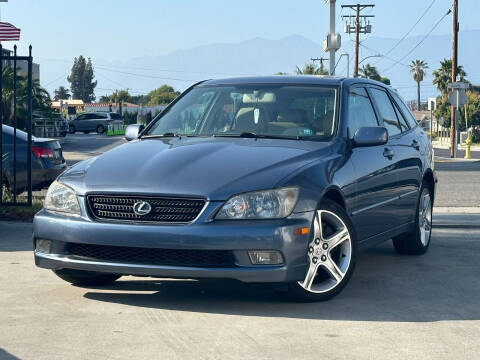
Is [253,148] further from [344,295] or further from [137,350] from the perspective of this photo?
[137,350]

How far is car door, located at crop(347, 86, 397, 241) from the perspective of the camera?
23.7ft

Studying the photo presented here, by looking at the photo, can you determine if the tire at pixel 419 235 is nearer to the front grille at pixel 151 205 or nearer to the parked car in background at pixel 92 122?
the front grille at pixel 151 205

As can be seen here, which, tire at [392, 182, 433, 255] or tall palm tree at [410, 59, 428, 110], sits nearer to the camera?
tire at [392, 182, 433, 255]

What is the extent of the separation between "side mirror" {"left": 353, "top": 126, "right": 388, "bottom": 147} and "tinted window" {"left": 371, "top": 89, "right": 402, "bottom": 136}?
101 cm

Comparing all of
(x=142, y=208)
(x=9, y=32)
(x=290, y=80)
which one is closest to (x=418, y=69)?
(x=9, y=32)

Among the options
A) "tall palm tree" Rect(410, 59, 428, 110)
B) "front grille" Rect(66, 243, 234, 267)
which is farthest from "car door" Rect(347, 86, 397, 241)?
"tall palm tree" Rect(410, 59, 428, 110)

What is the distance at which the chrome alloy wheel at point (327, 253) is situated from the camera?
6359 millimetres

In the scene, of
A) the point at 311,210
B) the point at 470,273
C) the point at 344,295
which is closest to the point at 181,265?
the point at 311,210

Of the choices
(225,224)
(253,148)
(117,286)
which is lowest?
(117,286)

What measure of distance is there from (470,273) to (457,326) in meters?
2.22

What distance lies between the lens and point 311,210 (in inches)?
246

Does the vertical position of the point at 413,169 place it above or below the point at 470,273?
above

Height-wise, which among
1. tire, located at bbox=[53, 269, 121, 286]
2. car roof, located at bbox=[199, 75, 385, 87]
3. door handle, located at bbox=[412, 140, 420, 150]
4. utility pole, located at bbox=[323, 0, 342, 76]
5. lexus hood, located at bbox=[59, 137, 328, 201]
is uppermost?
utility pole, located at bbox=[323, 0, 342, 76]

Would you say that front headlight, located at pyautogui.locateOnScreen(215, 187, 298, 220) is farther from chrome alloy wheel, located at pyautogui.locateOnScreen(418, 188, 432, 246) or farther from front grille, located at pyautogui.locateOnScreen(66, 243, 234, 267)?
chrome alloy wheel, located at pyautogui.locateOnScreen(418, 188, 432, 246)
